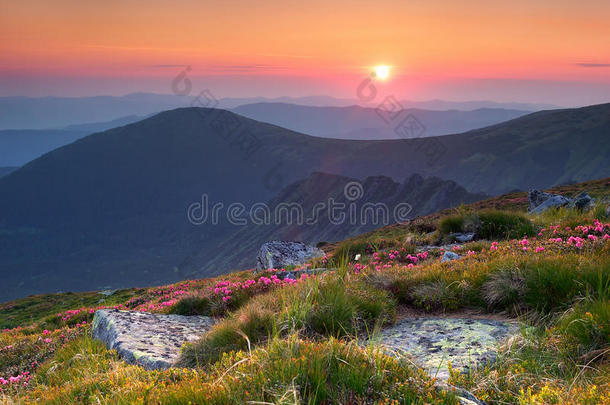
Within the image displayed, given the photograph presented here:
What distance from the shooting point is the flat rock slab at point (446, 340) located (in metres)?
4.58

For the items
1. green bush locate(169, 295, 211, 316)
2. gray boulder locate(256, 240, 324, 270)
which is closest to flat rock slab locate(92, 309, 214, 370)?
green bush locate(169, 295, 211, 316)

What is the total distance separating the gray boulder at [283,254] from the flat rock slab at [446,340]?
55.8 feet

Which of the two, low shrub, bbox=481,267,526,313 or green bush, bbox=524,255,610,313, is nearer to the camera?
green bush, bbox=524,255,610,313

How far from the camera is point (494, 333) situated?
529 centimetres

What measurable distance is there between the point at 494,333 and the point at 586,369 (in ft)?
4.23

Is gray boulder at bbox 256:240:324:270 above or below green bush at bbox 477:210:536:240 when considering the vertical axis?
below

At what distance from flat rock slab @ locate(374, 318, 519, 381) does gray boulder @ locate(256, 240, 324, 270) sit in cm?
1701

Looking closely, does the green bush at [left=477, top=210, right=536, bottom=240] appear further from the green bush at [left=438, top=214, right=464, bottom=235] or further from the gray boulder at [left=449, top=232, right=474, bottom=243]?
the green bush at [left=438, top=214, right=464, bottom=235]

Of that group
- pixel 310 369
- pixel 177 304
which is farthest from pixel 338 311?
pixel 177 304

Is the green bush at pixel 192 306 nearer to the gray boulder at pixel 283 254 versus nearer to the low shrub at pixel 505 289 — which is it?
the low shrub at pixel 505 289

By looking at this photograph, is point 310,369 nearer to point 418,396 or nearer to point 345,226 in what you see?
point 418,396

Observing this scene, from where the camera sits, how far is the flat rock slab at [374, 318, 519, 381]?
15.0ft

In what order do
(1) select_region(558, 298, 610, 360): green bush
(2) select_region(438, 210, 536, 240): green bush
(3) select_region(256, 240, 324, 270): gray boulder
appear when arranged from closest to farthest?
(1) select_region(558, 298, 610, 360): green bush < (2) select_region(438, 210, 536, 240): green bush < (3) select_region(256, 240, 324, 270): gray boulder

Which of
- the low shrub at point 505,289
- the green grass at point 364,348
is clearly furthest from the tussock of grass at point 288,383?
the low shrub at point 505,289
